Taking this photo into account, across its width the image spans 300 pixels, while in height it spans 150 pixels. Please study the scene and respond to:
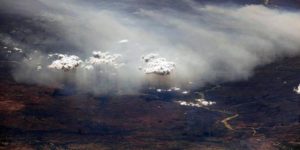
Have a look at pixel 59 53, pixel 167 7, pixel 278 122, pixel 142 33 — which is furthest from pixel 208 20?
pixel 278 122

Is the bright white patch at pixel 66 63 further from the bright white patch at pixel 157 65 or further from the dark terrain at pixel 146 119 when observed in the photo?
the bright white patch at pixel 157 65

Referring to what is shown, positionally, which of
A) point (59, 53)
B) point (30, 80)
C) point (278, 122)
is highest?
point (59, 53)

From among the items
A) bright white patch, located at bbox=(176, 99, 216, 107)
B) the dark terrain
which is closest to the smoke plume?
the dark terrain

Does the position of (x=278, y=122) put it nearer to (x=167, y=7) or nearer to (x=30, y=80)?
(x=30, y=80)

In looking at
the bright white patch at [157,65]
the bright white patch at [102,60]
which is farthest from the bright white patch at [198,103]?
the bright white patch at [102,60]

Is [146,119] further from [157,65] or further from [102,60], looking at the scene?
[102,60]

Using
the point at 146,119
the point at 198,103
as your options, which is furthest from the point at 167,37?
the point at 146,119
